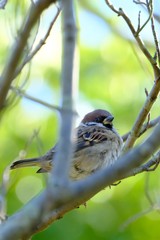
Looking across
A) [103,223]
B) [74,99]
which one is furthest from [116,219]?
[74,99]

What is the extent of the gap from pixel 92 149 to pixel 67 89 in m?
2.94

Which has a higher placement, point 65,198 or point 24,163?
point 65,198

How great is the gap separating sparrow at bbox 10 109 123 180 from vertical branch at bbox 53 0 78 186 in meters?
2.35

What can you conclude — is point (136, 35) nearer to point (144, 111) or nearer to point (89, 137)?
point (144, 111)

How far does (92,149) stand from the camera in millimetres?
4684

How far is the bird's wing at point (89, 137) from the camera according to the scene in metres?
4.77

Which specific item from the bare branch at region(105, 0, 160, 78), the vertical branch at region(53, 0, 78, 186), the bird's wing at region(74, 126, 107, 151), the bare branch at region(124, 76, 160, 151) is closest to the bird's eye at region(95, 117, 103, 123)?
the bird's wing at region(74, 126, 107, 151)

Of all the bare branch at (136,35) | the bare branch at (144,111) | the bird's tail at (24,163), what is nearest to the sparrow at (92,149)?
the bird's tail at (24,163)

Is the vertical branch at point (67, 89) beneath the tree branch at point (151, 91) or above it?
above

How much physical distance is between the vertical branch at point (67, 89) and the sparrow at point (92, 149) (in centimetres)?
235

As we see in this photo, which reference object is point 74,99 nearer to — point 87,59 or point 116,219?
point 116,219

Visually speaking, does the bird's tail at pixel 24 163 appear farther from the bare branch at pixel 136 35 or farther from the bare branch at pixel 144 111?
the bare branch at pixel 136 35

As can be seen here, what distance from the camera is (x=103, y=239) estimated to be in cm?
519

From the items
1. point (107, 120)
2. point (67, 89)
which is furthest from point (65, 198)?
point (107, 120)
